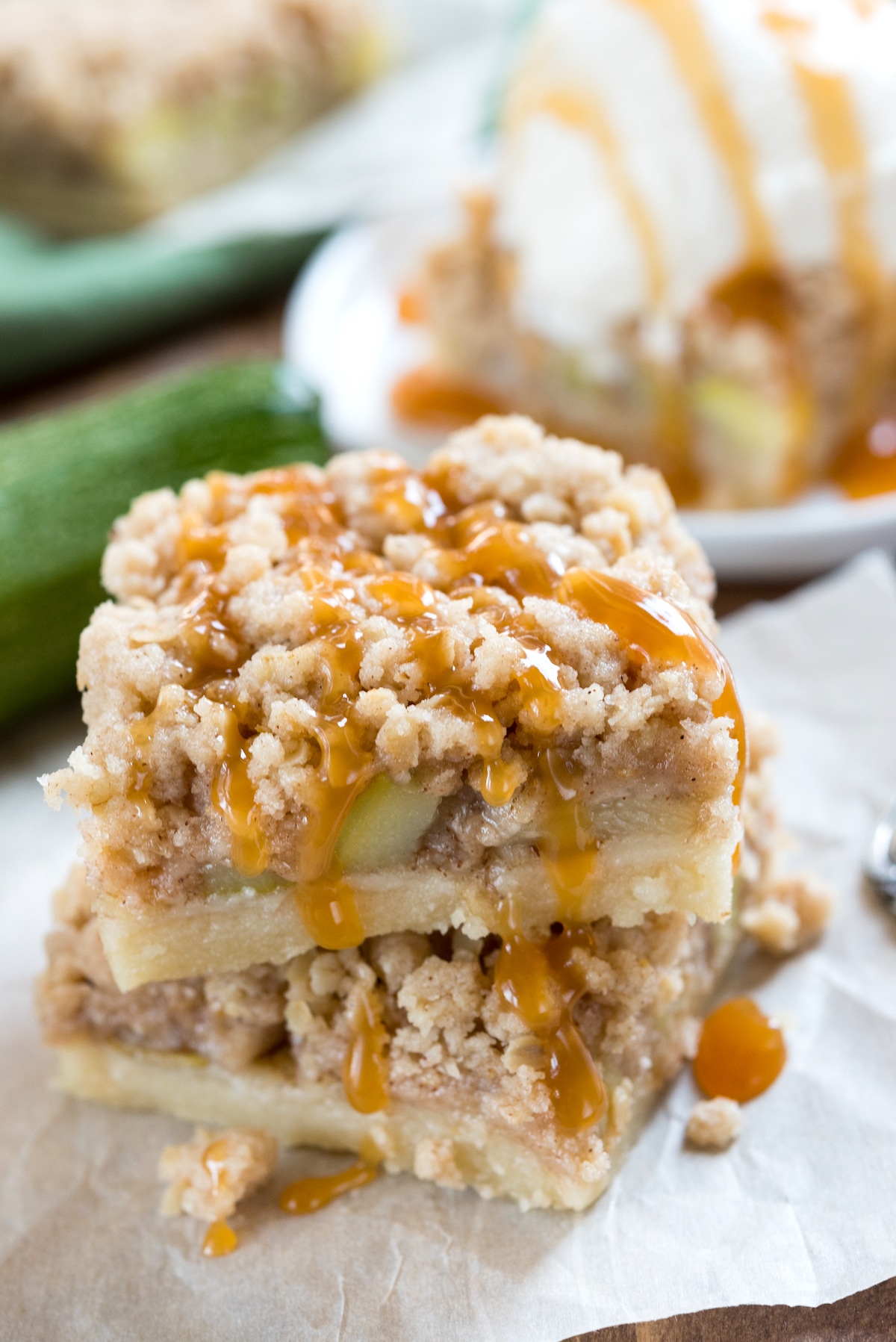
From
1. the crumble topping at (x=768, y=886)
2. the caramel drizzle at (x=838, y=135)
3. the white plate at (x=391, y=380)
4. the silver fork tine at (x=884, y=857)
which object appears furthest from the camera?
the caramel drizzle at (x=838, y=135)

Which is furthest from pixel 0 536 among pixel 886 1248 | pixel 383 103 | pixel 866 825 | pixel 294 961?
pixel 383 103

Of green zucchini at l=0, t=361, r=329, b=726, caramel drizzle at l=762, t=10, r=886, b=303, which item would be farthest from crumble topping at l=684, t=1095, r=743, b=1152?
caramel drizzle at l=762, t=10, r=886, b=303

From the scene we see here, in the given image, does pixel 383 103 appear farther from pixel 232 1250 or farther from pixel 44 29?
pixel 232 1250

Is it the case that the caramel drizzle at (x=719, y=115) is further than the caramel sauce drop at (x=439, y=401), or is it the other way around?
the caramel sauce drop at (x=439, y=401)

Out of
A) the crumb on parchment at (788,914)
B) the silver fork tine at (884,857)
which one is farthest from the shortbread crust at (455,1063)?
the silver fork tine at (884,857)

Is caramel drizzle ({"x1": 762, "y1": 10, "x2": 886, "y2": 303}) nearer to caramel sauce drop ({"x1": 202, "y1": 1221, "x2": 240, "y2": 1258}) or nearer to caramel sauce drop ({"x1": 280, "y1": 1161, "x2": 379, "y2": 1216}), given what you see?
caramel sauce drop ({"x1": 280, "y1": 1161, "x2": 379, "y2": 1216})

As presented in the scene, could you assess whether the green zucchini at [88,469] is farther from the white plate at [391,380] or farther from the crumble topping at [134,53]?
the crumble topping at [134,53]
